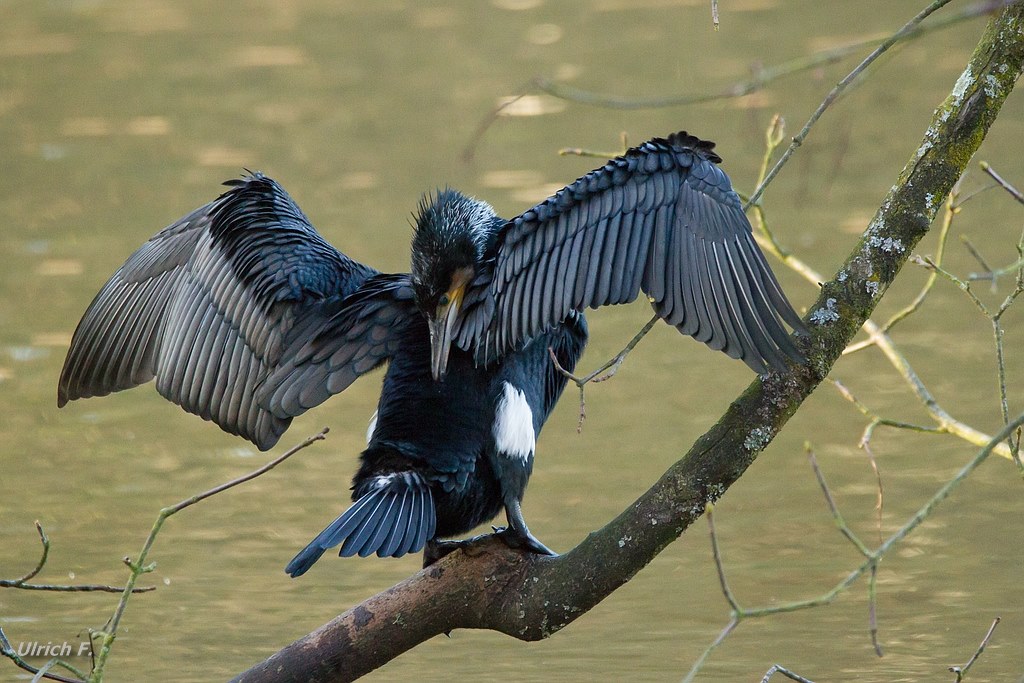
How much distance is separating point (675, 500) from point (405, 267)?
509 cm

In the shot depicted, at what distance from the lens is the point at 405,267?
827 centimetres

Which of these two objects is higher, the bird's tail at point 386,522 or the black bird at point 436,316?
the black bird at point 436,316

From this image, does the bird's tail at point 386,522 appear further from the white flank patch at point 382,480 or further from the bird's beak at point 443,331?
the bird's beak at point 443,331

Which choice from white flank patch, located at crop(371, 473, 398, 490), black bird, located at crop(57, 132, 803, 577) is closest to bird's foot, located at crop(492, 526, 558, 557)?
black bird, located at crop(57, 132, 803, 577)

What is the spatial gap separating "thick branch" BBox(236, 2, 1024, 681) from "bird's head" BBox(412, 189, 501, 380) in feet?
1.66

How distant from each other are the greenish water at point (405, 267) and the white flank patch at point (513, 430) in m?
0.85

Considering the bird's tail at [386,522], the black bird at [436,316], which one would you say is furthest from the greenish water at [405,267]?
the bird's tail at [386,522]

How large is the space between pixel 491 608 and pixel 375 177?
694cm

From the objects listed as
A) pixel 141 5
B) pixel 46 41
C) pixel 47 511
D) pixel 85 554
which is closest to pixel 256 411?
pixel 85 554

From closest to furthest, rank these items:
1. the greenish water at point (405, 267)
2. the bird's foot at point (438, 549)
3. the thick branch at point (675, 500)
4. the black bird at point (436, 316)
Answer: the black bird at point (436, 316)
the thick branch at point (675, 500)
the bird's foot at point (438, 549)
the greenish water at point (405, 267)

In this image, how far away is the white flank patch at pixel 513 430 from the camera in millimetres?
3566

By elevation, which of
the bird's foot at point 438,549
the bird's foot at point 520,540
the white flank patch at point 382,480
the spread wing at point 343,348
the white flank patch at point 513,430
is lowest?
the bird's foot at point 438,549

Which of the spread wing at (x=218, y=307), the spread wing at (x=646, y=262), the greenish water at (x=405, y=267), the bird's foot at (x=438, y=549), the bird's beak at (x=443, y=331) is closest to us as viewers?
the spread wing at (x=646, y=262)

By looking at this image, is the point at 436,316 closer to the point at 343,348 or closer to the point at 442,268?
the point at 442,268
